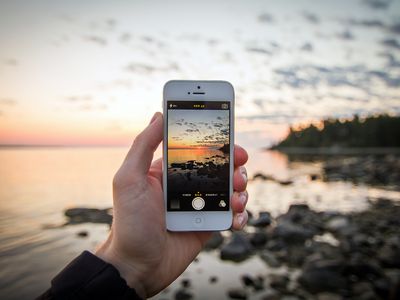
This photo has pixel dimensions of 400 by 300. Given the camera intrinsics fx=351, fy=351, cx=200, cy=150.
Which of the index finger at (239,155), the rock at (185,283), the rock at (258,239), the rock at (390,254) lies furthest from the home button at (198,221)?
the rock at (258,239)

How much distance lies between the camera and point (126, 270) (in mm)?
3066

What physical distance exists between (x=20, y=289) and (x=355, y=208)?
16.3m

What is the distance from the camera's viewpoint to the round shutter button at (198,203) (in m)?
3.57

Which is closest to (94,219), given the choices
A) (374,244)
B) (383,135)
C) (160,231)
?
(374,244)

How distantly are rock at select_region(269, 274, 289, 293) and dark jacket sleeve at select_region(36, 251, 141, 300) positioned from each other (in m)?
6.69

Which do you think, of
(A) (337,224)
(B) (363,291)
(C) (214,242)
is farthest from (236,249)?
(A) (337,224)

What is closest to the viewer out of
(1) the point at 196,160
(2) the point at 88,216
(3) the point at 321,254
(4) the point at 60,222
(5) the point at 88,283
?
(5) the point at 88,283

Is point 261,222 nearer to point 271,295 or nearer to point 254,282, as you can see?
point 254,282

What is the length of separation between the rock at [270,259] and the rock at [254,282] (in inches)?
42.8

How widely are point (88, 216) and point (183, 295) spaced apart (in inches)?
363

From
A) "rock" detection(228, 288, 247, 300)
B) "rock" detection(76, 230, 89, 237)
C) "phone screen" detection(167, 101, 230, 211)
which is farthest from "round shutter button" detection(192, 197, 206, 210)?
"rock" detection(76, 230, 89, 237)

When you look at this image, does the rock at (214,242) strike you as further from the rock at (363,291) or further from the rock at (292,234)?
the rock at (363,291)

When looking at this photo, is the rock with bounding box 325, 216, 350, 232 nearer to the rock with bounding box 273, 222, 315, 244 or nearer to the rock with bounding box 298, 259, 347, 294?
the rock with bounding box 273, 222, 315, 244

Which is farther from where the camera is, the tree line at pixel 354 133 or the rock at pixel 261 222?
the tree line at pixel 354 133
